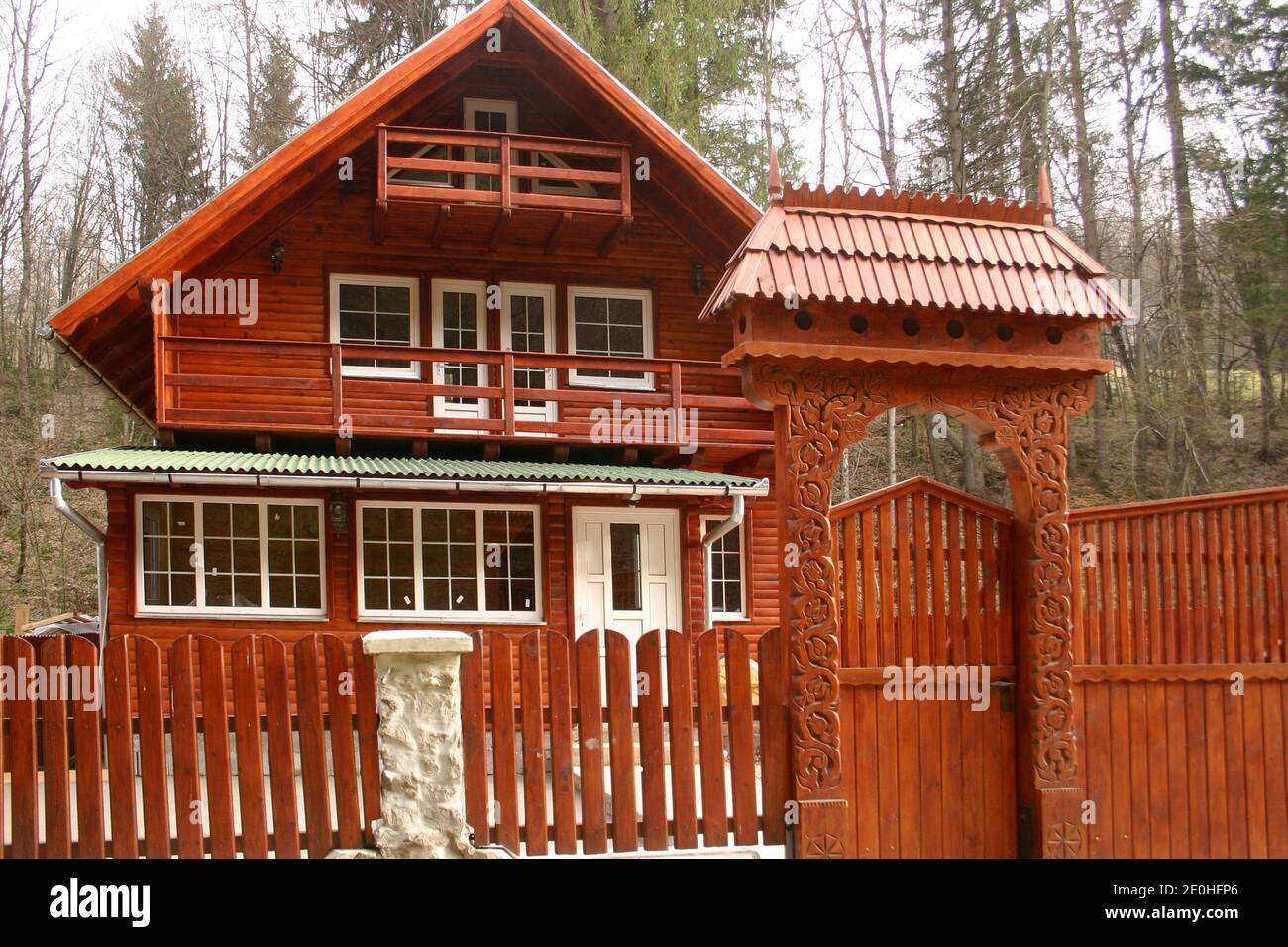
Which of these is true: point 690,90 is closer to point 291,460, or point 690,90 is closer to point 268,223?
point 268,223

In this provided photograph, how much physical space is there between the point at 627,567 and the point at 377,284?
17.0ft

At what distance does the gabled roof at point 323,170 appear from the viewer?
1346cm

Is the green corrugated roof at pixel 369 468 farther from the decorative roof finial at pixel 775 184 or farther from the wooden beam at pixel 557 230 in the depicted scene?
the decorative roof finial at pixel 775 184

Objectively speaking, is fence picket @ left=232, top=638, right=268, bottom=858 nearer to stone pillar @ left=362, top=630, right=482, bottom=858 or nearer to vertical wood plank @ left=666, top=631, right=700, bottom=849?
stone pillar @ left=362, top=630, right=482, bottom=858

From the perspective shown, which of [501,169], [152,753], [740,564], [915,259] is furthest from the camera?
[740,564]

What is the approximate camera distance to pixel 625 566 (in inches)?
597

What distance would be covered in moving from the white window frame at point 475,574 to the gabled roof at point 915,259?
825cm

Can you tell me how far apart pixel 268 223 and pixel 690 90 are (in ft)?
40.0

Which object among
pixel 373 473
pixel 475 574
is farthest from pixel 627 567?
pixel 373 473

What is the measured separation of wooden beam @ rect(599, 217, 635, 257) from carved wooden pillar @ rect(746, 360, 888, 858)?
933cm

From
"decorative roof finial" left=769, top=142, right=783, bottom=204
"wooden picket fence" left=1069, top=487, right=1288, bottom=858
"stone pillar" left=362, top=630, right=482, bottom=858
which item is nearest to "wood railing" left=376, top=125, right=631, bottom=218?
"decorative roof finial" left=769, top=142, right=783, bottom=204

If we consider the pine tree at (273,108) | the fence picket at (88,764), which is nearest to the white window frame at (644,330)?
the fence picket at (88,764)

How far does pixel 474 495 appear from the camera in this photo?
47.7 feet

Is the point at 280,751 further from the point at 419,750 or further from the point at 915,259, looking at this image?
the point at 915,259
